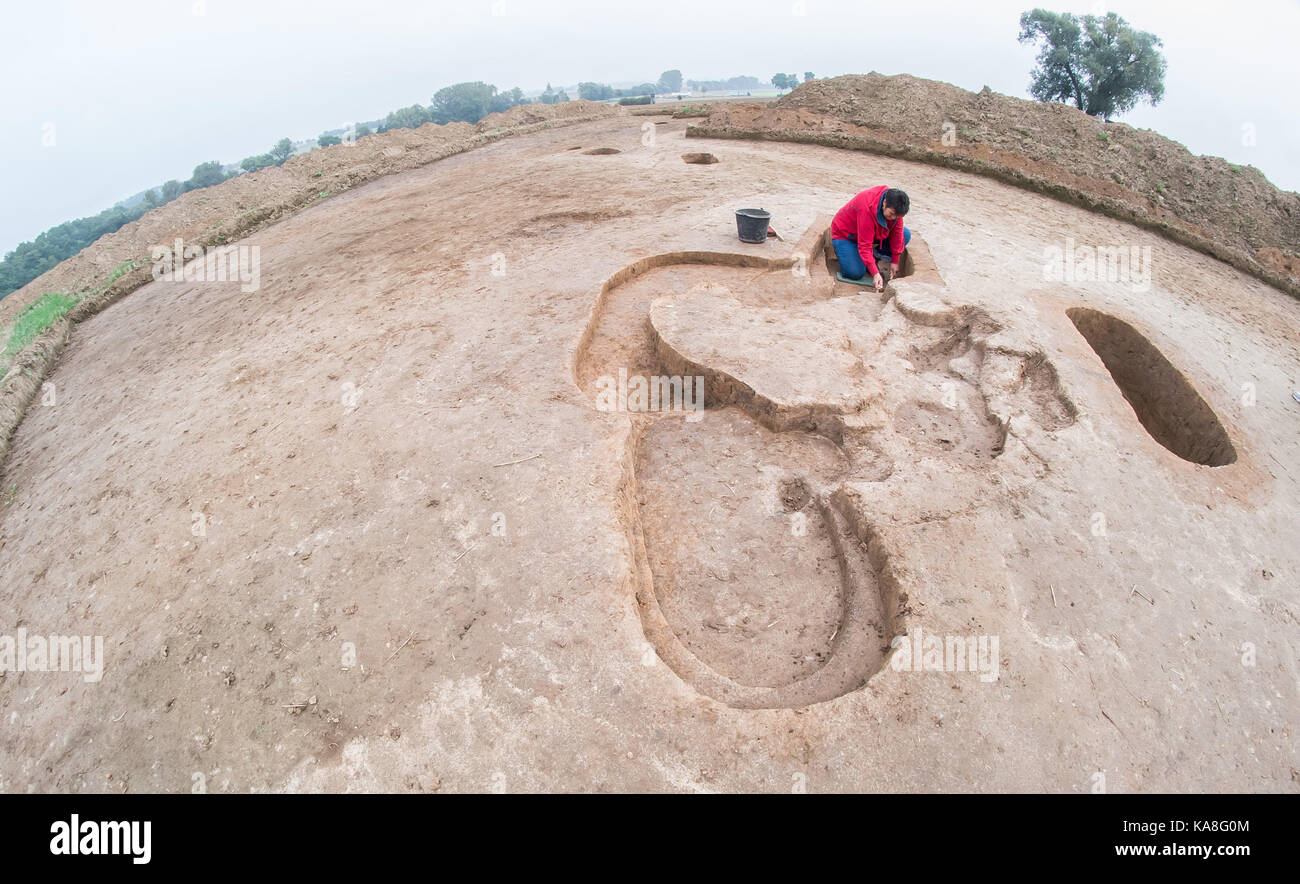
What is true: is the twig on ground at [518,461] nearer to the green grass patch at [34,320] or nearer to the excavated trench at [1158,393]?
the excavated trench at [1158,393]

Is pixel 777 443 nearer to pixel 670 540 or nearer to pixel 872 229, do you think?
pixel 670 540

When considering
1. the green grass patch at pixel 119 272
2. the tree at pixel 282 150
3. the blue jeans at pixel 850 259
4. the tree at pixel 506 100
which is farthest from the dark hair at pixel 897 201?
the tree at pixel 506 100

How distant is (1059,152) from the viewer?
10.5m

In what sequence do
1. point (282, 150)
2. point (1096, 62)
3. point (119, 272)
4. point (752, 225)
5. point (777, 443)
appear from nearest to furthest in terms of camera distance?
point (777, 443) → point (752, 225) → point (119, 272) → point (1096, 62) → point (282, 150)

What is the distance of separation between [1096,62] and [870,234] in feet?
85.3

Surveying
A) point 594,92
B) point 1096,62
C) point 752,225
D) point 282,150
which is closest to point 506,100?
point 594,92

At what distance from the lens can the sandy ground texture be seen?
2564mm

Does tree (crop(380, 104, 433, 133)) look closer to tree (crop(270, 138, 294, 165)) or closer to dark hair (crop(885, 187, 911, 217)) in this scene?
tree (crop(270, 138, 294, 165))

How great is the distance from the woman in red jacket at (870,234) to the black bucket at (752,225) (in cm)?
73

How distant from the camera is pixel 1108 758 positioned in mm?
2504

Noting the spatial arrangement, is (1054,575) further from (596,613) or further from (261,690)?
(261,690)

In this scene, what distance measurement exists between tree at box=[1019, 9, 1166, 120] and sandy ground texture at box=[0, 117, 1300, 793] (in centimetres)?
2457

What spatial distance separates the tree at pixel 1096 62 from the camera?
23.7 m
